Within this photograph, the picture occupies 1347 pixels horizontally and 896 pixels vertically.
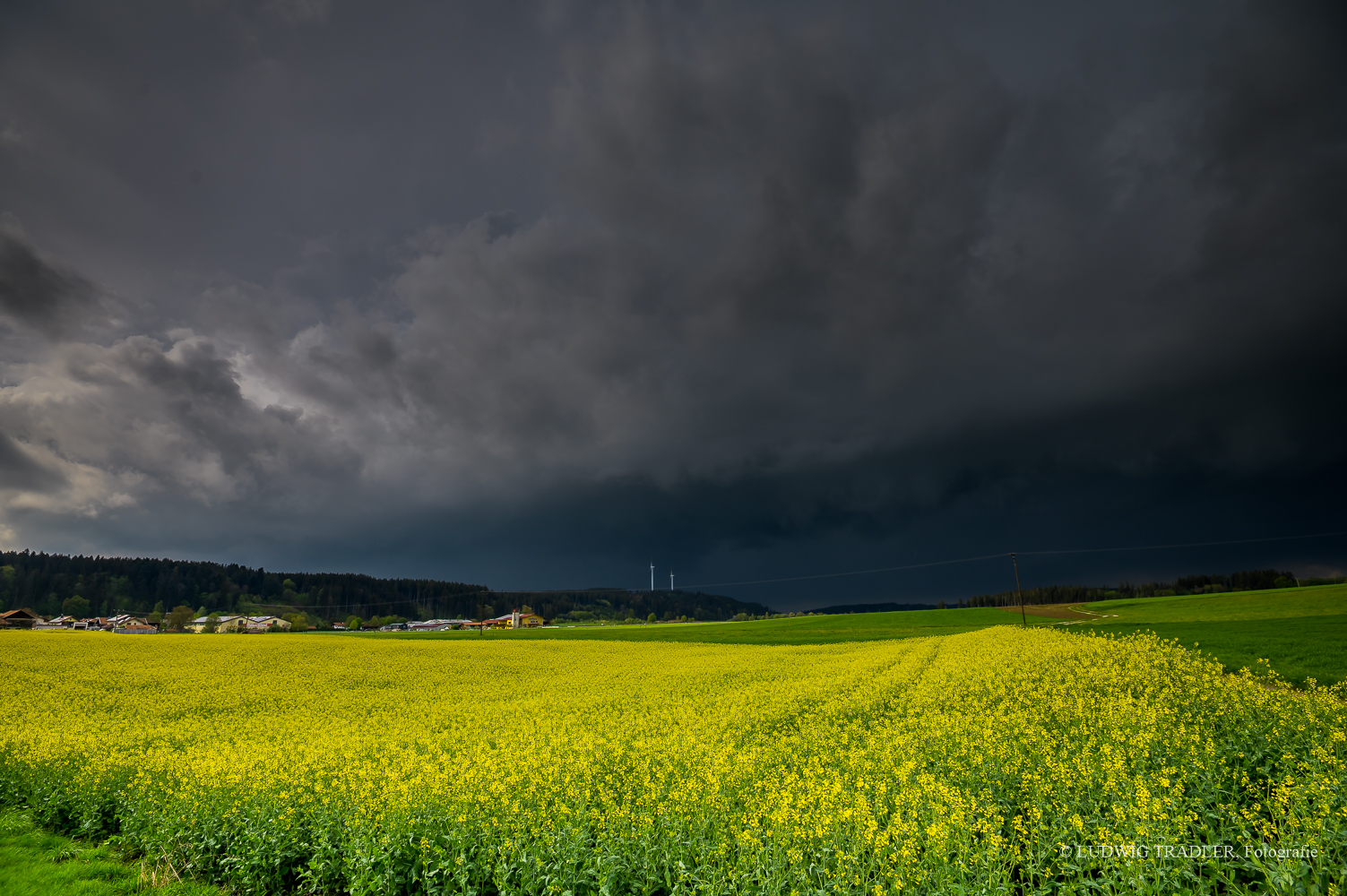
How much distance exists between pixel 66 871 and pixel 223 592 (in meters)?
199

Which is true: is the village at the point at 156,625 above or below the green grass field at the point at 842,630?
below

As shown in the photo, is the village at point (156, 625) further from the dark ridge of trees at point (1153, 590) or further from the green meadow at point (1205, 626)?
the dark ridge of trees at point (1153, 590)

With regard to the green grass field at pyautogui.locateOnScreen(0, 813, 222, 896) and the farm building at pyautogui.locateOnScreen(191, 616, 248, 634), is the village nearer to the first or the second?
the farm building at pyautogui.locateOnScreen(191, 616, 248, 634)

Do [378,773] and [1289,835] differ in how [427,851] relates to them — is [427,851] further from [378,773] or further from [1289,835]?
[1289,835]

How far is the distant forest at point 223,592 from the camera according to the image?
141 m

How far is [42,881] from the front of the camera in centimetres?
855

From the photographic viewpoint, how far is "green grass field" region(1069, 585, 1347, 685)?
25.6 m

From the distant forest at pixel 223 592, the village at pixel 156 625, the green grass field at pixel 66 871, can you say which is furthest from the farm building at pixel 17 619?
the green grass field at pixel 66 871

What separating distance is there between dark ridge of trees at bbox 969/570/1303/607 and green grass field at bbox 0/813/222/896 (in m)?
151

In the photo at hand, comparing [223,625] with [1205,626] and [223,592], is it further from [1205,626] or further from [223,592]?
[1205,626]

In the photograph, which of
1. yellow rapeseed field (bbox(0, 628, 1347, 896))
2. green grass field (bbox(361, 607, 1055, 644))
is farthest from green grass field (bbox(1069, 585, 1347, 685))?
green grass field (bbox(361, 607, 1055, 644))

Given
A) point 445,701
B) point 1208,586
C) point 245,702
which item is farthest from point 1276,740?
point 1208,586

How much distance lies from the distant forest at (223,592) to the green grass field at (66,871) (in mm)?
167274

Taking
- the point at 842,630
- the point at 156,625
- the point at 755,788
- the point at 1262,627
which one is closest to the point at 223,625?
the point at 156,625
